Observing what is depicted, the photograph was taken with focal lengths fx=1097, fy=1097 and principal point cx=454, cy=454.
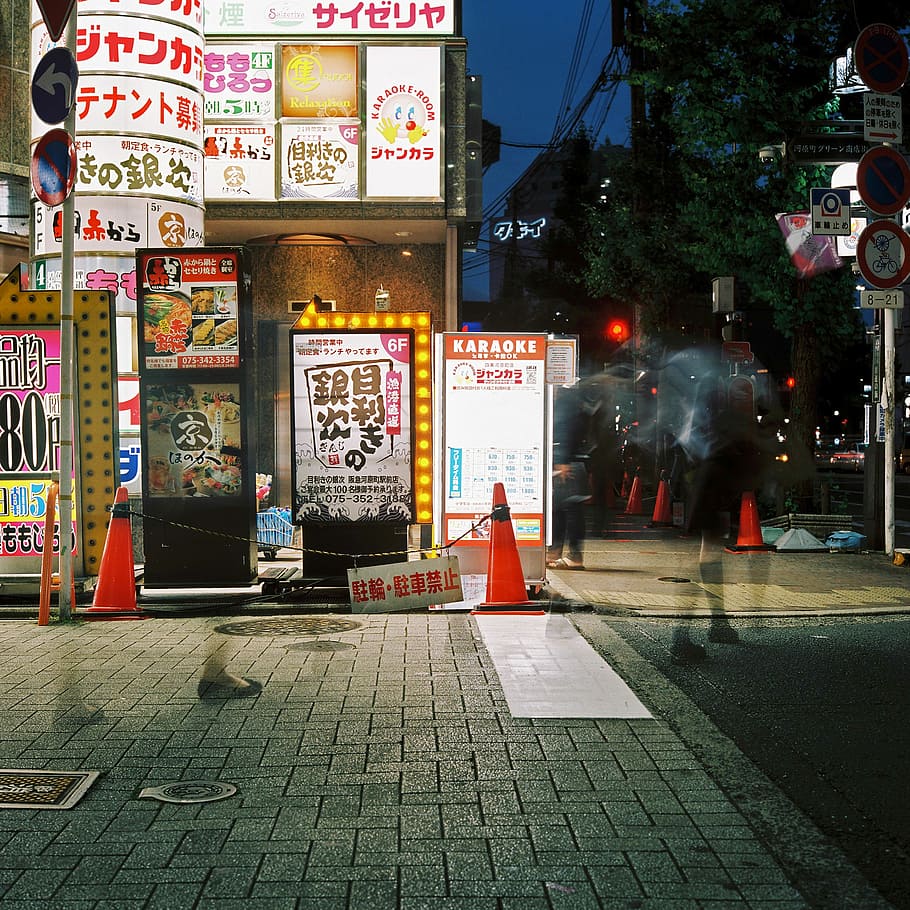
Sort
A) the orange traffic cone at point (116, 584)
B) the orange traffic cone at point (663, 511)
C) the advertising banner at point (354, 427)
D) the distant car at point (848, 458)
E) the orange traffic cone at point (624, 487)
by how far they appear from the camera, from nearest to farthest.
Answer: the orange traffic cone at point (116, 584), the advertising banner at point (354, 427), the orange traffic cone at point (663, 511), the orange traffic cone at point (624, 487), the distant car at point (848, 458)

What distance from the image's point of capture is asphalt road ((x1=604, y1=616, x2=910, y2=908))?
443 cm

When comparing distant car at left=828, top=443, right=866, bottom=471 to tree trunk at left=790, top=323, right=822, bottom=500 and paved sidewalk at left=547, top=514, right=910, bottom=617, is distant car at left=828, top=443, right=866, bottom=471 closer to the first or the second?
tree trunk at left=790, top=323, right=822, bottom=500

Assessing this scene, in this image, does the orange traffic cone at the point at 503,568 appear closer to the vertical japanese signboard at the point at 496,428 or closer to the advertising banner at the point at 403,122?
the vertical japanese signboard at the point at 496,428

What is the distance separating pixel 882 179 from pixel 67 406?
29.0 ft

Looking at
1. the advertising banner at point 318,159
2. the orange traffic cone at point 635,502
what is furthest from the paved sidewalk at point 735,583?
the orange traffic cone at point 635,502

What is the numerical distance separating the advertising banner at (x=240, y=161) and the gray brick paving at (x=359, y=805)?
9.83m

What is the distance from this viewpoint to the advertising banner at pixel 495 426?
11.2 metres

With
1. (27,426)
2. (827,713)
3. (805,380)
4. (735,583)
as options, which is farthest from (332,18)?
(827,713)

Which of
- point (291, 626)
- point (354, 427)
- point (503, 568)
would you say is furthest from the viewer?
point (354, 427)

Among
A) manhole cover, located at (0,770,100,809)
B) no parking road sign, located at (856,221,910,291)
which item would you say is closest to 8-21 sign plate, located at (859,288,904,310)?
no parking road sign, located at (856,221,910,291)

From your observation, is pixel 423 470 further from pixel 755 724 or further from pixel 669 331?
pixel 669 331

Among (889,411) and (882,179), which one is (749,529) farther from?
(882,179)

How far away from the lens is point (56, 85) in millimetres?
8883

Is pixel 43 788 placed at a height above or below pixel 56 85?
below
